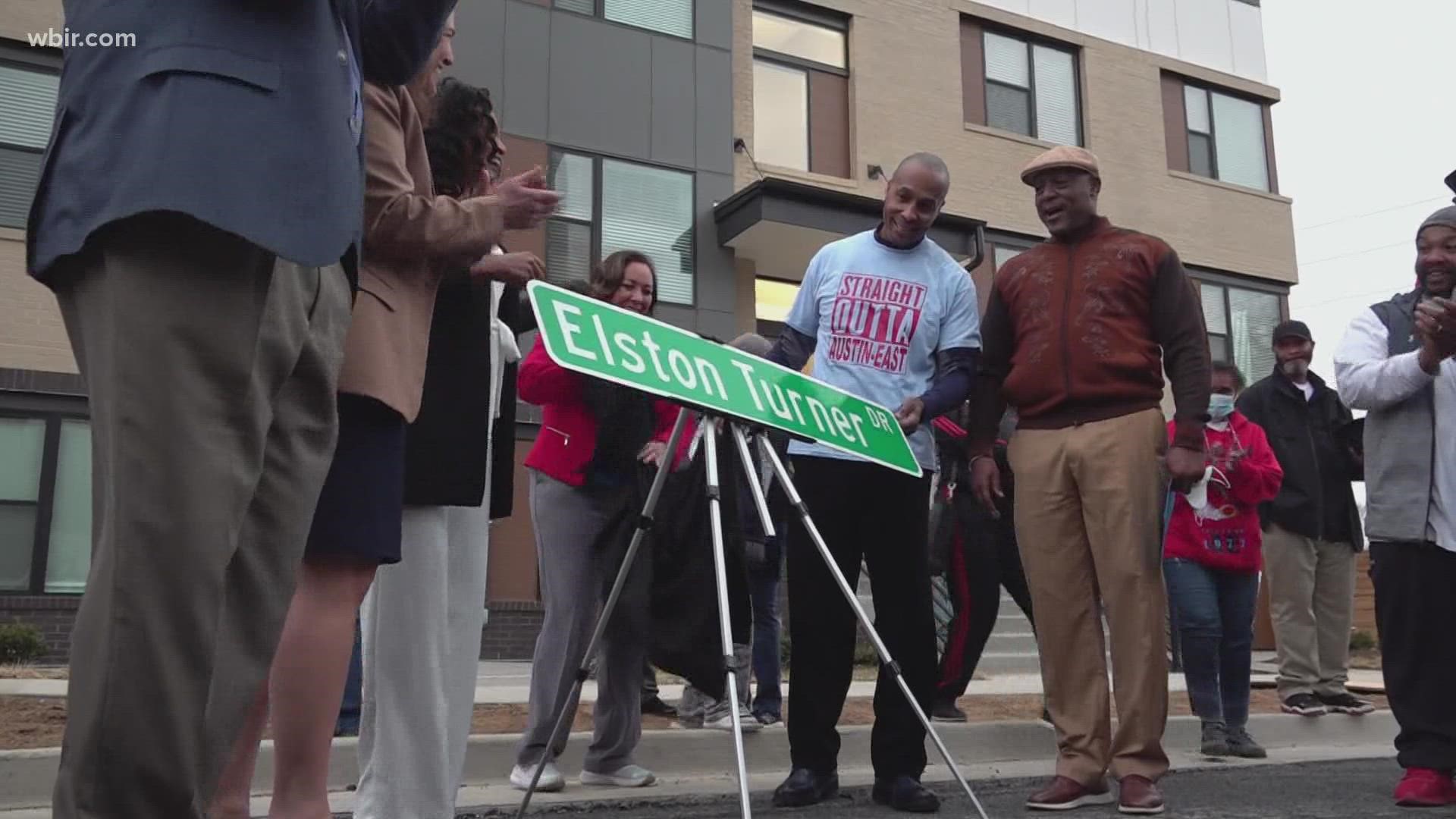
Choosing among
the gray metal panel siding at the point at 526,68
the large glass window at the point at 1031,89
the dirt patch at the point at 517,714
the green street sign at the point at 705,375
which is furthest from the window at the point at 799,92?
the green street sign at the point at 705,375

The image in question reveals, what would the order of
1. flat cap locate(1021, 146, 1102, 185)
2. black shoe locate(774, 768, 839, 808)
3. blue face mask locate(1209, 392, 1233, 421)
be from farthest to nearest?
blue face mask locate(1209, 392, 1233, 421), flat cap locate(1021, 146, 1102, 185), black shoe locate(774, 768, 839, 808)

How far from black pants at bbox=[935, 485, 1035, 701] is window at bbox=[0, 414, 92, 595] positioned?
8455 mm

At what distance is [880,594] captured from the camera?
13.8ft

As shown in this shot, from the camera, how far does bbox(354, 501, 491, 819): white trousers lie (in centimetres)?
269

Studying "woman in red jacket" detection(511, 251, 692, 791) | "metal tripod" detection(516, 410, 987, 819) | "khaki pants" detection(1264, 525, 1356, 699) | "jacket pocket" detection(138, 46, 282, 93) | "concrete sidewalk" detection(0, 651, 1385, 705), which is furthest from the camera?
"khaki pants" detection(1264, 525, 1356, 699)

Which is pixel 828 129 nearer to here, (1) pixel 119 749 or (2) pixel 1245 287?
(2) pixel 1245 287

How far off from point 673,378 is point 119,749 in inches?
77.7

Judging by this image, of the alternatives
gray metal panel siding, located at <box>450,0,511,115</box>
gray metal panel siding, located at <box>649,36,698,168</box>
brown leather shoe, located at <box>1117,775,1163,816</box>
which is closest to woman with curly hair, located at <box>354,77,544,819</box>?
brown leather shoe, located at <box>1117,775,1163,816</box>

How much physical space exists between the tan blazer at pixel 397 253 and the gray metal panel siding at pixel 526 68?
423 inches

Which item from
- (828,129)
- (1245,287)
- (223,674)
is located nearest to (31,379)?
(828,129)

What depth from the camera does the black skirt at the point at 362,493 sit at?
7.85 ft

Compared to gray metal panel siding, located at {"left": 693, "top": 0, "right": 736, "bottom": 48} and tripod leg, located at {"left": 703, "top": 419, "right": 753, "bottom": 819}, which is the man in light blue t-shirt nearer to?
tripod leg, located at {"left": 703, "top": 419, "right": 753, "bottom": 819}

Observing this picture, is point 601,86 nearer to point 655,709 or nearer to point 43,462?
point 43,462

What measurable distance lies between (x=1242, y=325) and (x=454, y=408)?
1720 cm
